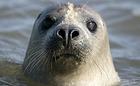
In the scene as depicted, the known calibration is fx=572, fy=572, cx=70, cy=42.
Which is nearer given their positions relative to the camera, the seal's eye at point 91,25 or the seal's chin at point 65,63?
the seal's chin at point 65,63

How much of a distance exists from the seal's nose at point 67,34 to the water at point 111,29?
1502 millimetres

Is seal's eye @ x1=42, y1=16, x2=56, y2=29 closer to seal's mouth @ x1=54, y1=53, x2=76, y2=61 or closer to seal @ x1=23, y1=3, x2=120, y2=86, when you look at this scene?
seal @ x1=23, y1=3, x2=120, y2=86

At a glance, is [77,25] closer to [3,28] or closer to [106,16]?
[3,28]

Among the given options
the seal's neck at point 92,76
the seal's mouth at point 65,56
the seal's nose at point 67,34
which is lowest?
the seal's neck at point 92,76

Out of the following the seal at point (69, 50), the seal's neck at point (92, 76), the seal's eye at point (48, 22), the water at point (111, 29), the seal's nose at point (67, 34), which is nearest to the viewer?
the seal's nose at point (67, 34)

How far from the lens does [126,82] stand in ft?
25.0

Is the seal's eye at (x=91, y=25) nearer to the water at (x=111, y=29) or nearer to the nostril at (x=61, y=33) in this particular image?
the nostril at (x=61, y=33)

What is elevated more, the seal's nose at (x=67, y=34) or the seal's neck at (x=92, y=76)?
the seal's nose at (x=67, y=34)

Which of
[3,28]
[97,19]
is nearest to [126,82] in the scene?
[97,19]

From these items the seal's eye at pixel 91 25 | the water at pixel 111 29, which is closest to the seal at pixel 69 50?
the seal's eye at pixel 91 25

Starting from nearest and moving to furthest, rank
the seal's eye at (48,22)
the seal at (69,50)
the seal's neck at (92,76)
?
the seal at (69,50) < the seal's neck at (92,76) < the seal's eye at (48,22)

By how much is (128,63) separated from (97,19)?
213 cm

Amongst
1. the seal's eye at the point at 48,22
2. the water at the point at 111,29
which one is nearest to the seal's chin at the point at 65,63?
the seal's eye at the point at 48,22

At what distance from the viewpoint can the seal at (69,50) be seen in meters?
6.28
